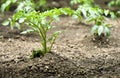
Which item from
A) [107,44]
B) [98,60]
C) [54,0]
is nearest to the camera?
[98,60]

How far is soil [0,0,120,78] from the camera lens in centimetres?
241

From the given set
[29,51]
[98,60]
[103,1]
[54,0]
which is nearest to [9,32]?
[29,51]

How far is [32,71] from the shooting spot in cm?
240

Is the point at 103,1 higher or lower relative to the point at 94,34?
higher

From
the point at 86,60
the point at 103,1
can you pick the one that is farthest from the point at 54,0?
the point at 86,60

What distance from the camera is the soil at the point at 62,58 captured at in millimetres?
2409

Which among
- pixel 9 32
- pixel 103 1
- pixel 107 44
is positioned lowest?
pixel 107 44

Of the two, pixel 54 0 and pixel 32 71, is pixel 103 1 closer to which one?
pixel 54 0

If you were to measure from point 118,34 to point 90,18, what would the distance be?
796 millimetres

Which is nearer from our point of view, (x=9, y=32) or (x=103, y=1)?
(x=9, y=32)

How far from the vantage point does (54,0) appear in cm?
520

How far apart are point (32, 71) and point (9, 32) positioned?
1.18 m

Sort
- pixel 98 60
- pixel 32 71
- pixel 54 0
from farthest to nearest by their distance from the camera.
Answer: pixel 54 0 → pixel 98 60 → pixel 32 71

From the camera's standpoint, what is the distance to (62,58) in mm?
2629
